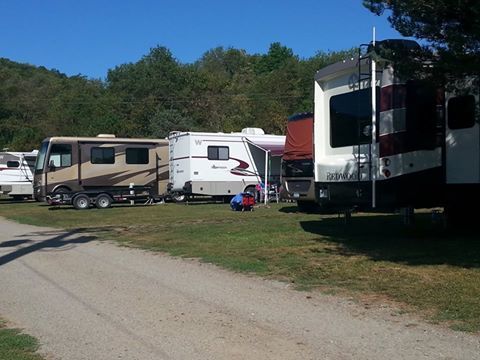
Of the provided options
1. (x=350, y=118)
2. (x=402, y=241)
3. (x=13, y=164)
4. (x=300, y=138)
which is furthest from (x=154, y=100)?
(x=402, y=241)

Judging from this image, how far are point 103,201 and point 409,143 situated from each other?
61.7 ft

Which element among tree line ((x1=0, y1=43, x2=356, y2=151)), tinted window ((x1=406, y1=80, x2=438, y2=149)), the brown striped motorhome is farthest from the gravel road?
tree line ((x1=0, y1=43, x2=356, y2=151))

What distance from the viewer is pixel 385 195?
10.3 m

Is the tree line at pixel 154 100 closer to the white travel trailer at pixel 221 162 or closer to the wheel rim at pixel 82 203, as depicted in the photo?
the white travel trailer at pixel 221 162

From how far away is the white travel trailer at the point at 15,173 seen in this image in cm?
3341

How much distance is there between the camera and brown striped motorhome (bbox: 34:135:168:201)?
25781 mm

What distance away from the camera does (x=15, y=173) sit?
111 feet

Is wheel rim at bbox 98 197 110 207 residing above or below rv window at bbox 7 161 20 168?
below

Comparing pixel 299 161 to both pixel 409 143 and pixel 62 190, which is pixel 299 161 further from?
pixel 62 190

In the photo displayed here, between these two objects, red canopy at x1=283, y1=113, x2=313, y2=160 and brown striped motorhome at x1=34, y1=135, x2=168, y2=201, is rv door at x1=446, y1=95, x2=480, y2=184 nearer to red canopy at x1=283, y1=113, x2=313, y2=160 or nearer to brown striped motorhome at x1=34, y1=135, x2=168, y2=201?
red canopy at x1=283, y1=113, x2=313, y2=160

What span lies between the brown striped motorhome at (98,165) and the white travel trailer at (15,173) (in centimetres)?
783

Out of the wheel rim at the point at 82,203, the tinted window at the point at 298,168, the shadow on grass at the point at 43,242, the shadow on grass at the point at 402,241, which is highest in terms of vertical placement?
the tinted window at the point at 298,168

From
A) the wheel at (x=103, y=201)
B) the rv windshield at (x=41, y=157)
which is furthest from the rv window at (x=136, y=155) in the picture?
the rv windshield at (x=41, y=157)

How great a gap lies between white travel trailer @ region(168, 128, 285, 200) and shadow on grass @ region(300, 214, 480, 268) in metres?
11.4
